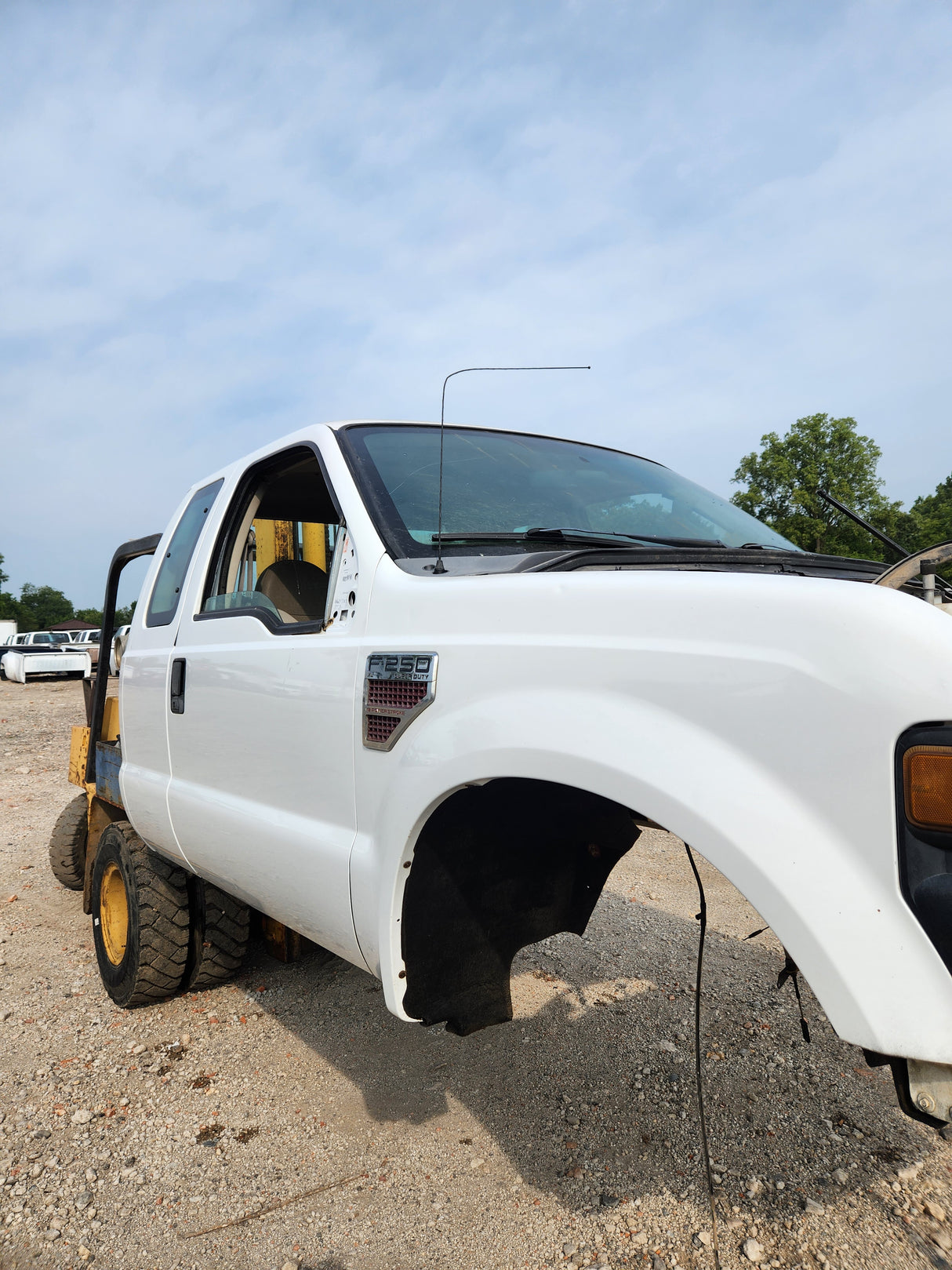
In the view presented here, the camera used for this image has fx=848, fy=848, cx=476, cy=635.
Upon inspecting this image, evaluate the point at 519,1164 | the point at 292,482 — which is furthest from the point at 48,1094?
the point at 292,482

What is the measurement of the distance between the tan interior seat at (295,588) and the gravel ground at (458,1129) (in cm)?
170

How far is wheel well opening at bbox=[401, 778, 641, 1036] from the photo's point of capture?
80.0 inches

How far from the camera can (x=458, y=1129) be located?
107 inches

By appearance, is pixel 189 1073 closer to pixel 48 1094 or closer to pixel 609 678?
pixel 48 1094

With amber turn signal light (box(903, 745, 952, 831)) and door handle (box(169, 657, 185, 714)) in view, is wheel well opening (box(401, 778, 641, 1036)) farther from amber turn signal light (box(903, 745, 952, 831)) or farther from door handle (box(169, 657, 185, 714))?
door handle (box(169, 657, 185, 714))

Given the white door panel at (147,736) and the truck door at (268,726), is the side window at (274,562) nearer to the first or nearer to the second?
the truck door at (268,726)

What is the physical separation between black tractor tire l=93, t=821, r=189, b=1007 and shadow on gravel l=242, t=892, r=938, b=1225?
1.74 feet

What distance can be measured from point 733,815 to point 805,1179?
71.3 inches

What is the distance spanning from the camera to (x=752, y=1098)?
2906 mm

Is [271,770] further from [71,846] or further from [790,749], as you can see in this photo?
[71,846]

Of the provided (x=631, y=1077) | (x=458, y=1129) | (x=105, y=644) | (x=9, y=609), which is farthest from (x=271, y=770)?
(x=9, y=609)

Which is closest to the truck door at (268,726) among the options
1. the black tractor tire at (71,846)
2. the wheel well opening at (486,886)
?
the wheel well opening at (486,886)

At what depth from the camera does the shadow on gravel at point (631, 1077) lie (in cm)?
253

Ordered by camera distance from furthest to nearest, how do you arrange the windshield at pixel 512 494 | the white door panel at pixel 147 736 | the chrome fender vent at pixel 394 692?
the white door panel at pixel 147 736
the windshield at pixel 512 494
the chrome fender vent at pixel 394 692
